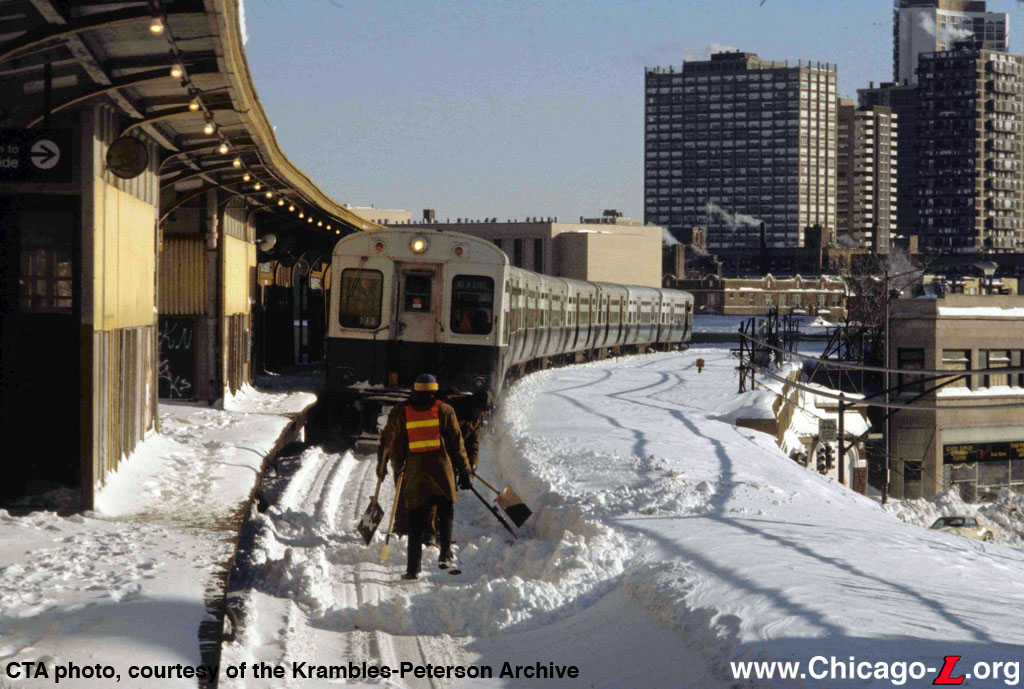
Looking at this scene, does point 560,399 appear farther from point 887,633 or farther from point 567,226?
point 567,226

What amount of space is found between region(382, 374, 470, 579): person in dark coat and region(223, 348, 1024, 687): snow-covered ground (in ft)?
1.09

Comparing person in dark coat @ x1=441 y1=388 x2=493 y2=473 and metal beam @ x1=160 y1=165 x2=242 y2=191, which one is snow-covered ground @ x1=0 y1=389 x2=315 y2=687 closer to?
person in dark coat @ x1=441 y1=388 x2=493 y2=473

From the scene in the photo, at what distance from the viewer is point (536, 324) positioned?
27297mm

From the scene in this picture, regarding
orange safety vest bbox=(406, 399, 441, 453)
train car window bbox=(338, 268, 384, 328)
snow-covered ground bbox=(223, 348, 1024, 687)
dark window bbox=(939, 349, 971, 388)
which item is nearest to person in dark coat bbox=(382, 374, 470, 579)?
orange safety vest bbox=(406, 399, 441, 453)

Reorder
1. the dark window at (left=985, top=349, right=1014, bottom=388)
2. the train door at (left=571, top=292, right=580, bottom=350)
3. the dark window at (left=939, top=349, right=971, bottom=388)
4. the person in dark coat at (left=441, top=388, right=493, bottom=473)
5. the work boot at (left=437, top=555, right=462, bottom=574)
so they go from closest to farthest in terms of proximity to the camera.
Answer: the work boot at (left=437, top=555, right=462, bottom=574) < the person in dark coat at (left=441, top=388, right=493, bottom=473) < the train door at (left=571, top=292, right=580, bottom=350) < the dark window at (left=939, top=349, right=971, bottom=388) < the dark window at (left=985, top=349, right=1014, bottom=388)

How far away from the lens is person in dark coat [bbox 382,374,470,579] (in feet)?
31.9

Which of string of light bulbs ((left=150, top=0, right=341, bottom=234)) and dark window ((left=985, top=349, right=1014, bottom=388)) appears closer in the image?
string of light bulbs ((left=150, top=0, right=341, bottom=234))

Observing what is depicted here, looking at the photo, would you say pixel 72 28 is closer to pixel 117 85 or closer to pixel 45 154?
pixel 117 85

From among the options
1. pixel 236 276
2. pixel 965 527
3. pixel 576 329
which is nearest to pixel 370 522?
pixel 236 276

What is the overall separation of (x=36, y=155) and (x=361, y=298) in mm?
8610

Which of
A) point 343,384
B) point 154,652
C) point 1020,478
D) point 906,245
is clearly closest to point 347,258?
point 343,384

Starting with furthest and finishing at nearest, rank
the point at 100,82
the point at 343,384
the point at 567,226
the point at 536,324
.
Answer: the point at 567,226 < the point at 536,324 < the point at 343,384 < the point at 100,82

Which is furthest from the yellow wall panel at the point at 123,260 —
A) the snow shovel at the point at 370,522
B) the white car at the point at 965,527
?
the white car at the point at 965,527

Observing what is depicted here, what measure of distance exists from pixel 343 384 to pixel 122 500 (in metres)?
7.45
